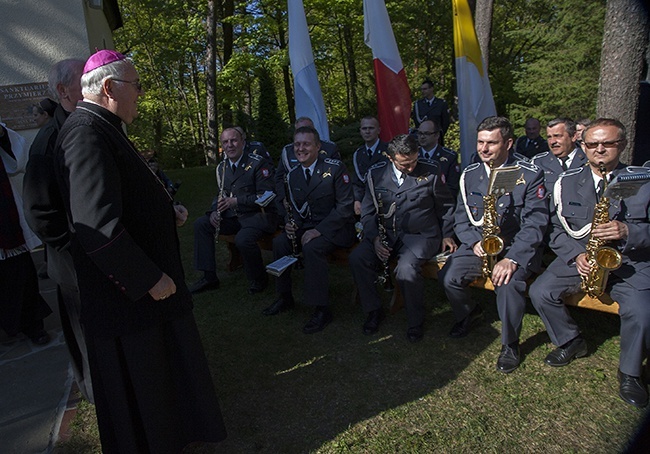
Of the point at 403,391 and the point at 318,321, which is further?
the point at 318,321

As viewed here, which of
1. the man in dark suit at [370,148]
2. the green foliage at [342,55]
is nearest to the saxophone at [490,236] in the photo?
the man in dark suit at [370,148]

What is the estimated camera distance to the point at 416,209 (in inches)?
157

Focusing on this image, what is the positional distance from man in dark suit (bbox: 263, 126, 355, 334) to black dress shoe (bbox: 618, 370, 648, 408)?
2.24 metres

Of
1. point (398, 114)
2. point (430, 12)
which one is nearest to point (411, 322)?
point (398, 114)

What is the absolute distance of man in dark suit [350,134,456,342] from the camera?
3854 mm


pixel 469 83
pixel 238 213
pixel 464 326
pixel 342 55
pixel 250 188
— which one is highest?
pixel 342 55

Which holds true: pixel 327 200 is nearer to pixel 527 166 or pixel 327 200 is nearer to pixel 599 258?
pixel 527 166

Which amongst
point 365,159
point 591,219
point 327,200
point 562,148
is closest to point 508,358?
point 591,219

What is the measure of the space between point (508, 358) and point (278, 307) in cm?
213

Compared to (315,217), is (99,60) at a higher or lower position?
higher

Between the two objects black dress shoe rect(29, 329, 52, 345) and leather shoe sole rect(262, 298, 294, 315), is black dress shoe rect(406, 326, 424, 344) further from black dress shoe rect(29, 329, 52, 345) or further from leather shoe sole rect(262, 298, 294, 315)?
black dress shoe rect(29, 329, 52, 345)

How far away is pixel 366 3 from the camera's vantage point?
19.8 ft

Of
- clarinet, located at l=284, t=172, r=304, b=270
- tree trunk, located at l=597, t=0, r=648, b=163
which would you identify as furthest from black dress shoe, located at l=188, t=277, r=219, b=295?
tree trunk, located at l=597, t=0, r=648, b=163

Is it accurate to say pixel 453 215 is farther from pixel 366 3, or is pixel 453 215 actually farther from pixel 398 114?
pixel 366 3
